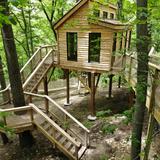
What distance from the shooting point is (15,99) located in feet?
28.5

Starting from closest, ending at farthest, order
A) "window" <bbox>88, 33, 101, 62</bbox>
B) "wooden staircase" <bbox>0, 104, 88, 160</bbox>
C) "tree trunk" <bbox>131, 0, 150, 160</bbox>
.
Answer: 1. "tree trunk" <bbox>131, 0, 150, 160</bbox>
2. "wooden staircase" <bbox>0, 104, 88, 160</bbox>
3. "window" <bbox>88, 33, 101, 62</bbox>

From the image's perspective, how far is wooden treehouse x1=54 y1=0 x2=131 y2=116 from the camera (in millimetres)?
11633

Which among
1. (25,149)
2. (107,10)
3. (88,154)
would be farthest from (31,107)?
(107,10)

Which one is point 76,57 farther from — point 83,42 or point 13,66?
point 13,66

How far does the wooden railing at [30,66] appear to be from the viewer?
9.84 metres

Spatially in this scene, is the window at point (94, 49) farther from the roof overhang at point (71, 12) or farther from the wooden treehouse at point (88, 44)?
the roof overhang at point (71, 12)

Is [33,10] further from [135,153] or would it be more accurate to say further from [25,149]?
[135,153]

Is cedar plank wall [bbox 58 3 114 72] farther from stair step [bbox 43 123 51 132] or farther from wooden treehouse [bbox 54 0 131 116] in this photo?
stair step [bbox 43 123 51 132]

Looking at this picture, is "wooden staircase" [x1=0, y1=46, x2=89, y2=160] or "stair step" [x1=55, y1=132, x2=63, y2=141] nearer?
"wooden staircase" [x1=0, y1=46, x2=89, y2=160]

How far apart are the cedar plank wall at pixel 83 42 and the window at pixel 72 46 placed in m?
0.22

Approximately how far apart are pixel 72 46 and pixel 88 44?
1507mm

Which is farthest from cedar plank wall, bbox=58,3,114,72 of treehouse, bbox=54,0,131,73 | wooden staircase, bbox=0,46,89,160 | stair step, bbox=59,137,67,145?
stair step, bbox=59,137,67,145

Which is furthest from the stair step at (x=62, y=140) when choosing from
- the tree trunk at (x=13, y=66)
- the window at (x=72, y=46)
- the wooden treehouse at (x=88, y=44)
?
the window at (x=72, y=46)

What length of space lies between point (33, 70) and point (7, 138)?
160 inches
